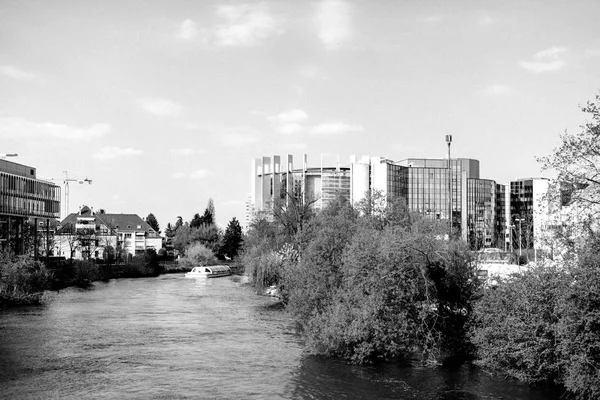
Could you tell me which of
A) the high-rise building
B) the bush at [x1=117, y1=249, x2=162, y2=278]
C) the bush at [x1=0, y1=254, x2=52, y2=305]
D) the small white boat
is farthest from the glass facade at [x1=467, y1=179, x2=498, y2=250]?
the bush at [x1=0, y1=254, x2=52, y2=305]

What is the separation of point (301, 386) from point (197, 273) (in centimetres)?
8524

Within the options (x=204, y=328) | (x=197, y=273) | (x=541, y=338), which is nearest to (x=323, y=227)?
(x=204, y=328)

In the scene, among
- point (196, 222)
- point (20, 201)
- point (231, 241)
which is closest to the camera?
point (20, 201)

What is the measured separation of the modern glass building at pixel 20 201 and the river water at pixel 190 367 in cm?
5049

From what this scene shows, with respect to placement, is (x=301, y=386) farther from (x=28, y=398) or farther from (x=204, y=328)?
(x=204, y=328)

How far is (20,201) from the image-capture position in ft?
333

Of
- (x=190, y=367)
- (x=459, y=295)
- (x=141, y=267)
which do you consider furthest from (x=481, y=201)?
(x=190, y=367)

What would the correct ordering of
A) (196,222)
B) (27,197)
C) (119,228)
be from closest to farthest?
1. (27,197)
2. (119,228)
3. (196,222)

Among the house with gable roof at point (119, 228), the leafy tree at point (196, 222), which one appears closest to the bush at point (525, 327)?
the house with gable roof at point (119, 228)

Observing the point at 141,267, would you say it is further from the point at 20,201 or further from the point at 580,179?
the point at 580,179

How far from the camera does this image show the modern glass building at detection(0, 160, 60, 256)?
9575 centimetres

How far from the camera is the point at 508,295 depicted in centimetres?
2841

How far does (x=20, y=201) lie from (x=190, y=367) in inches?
3108

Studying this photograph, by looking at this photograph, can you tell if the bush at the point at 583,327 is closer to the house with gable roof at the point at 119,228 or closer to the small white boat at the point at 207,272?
the small white boat at the point at 207,272
